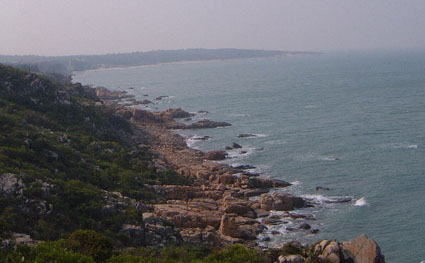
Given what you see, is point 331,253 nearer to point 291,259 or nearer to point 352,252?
point 352,252

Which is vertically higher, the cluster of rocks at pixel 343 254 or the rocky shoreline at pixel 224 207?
the cluster of rocks at pixel 343 254

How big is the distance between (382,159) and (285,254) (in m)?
27.5

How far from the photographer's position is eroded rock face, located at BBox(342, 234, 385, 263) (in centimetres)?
1923

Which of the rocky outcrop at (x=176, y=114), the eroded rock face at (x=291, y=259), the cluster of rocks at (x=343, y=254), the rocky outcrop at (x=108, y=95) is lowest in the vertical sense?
the rocky outcrop at (x=176, y=114)

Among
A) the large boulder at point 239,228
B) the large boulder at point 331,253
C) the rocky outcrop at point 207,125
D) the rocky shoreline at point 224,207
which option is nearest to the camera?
the large boulder at point 331,253

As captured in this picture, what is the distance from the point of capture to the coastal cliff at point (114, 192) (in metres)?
20.7

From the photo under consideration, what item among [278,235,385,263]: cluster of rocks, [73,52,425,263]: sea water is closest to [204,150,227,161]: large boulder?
[73,52,425,263]: sea water

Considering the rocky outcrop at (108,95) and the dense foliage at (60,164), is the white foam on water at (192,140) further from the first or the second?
the rocky outcrop at (108,95)

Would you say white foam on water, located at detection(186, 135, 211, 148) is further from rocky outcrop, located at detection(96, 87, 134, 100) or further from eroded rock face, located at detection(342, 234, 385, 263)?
rocky outcrop, located at detection(96, 87, 134, 100)

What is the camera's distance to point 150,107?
90.7 m

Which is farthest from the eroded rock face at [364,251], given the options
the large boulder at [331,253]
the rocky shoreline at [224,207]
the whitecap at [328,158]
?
the whitecap at [328,158]

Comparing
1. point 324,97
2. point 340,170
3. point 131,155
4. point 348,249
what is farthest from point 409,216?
point 324,97

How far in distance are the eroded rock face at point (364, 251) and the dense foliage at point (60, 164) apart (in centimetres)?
1213

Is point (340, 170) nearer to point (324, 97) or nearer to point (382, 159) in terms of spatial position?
point (382, 159)
